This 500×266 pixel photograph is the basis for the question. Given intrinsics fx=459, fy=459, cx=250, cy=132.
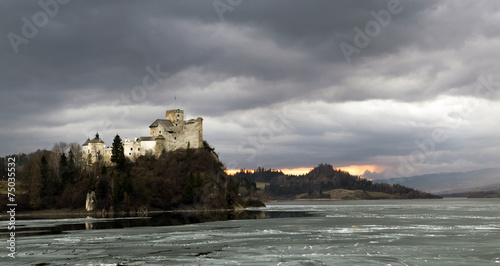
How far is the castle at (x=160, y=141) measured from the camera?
5576 inches

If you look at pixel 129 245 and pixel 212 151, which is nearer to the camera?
pixel 129 245

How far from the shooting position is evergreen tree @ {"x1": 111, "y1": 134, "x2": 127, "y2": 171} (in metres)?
130

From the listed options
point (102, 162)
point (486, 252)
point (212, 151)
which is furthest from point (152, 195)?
point (486, 252)

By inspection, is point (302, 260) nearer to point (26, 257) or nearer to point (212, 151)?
point (26, 257)

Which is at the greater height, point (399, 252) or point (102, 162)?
point (102, 162)

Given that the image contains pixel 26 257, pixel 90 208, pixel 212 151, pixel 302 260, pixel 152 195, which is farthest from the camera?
pixel 212 151

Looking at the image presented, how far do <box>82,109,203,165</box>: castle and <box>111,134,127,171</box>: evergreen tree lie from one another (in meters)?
6.55

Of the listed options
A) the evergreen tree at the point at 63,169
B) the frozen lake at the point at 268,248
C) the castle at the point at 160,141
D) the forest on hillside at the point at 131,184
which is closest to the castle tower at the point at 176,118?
the castle at the point at 160,141

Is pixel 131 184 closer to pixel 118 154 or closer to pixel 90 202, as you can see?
pixel 90 202

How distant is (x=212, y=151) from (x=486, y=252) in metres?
124

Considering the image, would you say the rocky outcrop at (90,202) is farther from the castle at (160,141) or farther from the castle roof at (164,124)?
the castle roof at (164,124)

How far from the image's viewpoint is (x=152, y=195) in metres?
129

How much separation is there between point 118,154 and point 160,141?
15122 millimetres

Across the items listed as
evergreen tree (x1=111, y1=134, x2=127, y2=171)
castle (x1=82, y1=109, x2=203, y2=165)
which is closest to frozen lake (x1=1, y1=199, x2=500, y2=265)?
evergreen tree (x1=111, y1=134, x2=127, y2=171)
